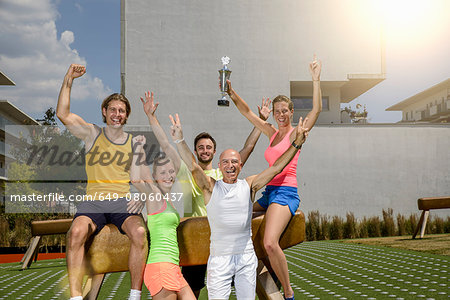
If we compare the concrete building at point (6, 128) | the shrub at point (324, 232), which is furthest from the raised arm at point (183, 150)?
the concrete building at point (6, 128)

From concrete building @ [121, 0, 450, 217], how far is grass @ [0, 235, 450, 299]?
27.9 feet

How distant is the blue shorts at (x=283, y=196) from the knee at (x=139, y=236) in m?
1.17

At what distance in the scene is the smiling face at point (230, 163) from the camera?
3.47 meters

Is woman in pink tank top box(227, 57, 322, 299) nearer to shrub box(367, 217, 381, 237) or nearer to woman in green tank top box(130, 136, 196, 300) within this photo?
woman in green tank top box(130, 136, 196, 300)

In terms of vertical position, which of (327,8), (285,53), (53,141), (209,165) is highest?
(327,8)

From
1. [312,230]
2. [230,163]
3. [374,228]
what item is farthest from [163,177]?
[374,228]

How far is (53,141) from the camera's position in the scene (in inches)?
1045

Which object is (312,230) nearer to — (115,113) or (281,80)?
(281,80)

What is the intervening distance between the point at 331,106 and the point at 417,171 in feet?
17.0

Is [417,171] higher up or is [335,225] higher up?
[417,171]

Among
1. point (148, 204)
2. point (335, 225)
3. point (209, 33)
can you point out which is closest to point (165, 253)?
point (148, 204)

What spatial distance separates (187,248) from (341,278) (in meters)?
4.28

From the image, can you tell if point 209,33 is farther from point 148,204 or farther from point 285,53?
point 148,204

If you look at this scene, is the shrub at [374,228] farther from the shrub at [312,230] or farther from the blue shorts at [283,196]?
the blue shorts at [283,196]
